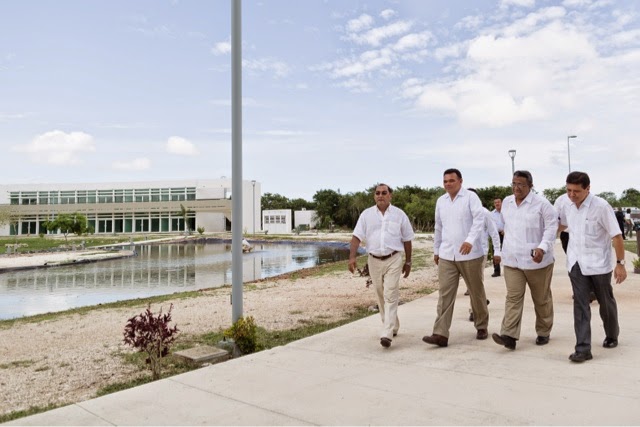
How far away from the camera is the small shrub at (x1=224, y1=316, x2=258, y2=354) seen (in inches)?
213

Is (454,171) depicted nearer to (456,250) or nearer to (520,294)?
(456,250)

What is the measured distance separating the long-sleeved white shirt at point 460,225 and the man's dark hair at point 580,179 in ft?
3.05

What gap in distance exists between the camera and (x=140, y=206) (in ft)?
261

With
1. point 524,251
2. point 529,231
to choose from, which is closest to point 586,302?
point 524,251

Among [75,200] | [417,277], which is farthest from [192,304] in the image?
[75,200]

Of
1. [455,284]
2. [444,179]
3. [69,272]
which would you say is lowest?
[69,272]

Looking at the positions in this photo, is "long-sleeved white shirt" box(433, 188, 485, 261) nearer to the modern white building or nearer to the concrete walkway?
the concrete walkway

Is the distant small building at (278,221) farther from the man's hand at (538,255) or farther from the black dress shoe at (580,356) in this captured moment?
the black dress shoe at (580,356)

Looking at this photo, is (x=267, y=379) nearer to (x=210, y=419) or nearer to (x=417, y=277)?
(x=210, y=419)

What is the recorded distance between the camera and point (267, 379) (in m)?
4.33

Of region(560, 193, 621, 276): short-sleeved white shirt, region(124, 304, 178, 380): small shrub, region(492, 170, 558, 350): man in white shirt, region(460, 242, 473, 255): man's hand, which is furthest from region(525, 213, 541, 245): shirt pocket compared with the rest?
region(124, 304, 178, 380): small shrub

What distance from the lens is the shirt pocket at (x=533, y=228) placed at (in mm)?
5062

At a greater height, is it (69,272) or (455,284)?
(455,284)

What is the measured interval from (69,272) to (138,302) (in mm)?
14228
